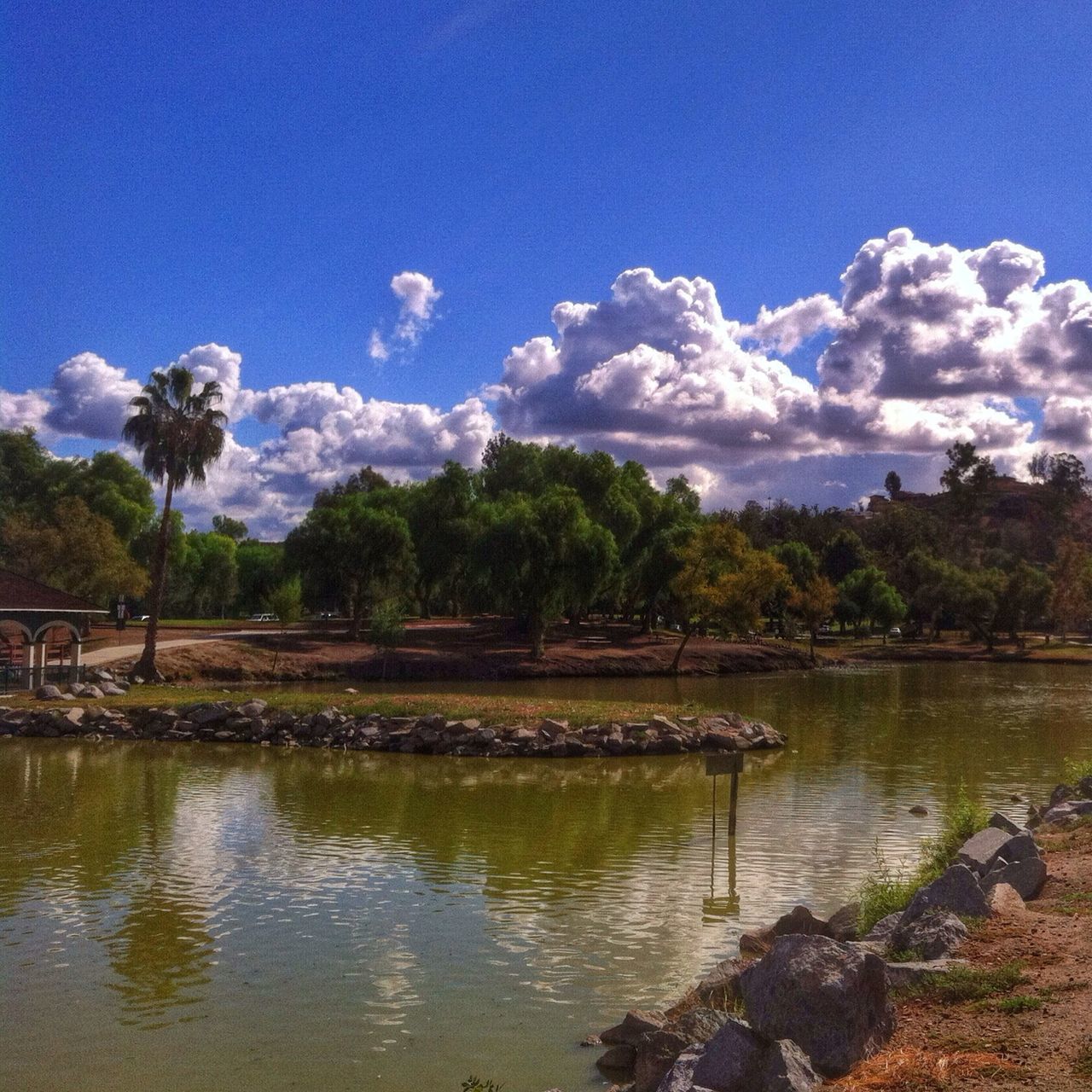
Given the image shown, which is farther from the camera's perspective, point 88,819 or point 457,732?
point 457,732

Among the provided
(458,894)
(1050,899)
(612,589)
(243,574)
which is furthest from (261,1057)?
(243,574)

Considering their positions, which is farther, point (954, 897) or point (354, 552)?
point (354, 552)

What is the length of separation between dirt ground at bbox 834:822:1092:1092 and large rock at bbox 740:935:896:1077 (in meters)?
0.16

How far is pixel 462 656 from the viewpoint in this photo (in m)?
62.1

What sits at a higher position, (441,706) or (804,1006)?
(804,1006)

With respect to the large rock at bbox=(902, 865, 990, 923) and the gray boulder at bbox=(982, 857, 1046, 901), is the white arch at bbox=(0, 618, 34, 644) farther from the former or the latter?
the large rock at bbox=(902, 865, 990, 923)

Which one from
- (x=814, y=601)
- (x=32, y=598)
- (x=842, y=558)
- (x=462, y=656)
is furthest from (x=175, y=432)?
(x=842, y=558)

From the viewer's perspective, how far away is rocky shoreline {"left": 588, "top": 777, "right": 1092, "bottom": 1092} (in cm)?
712

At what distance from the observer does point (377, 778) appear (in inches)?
1036

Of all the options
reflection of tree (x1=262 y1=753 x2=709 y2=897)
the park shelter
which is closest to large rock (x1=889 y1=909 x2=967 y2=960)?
reflection of tree (x1=262 y1=753 x2=709 y2=897)

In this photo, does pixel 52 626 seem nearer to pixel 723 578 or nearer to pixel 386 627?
pixel 386 627

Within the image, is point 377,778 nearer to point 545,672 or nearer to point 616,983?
point 616,983

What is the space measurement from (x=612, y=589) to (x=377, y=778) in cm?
5198

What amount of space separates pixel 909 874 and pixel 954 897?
5362 mm
